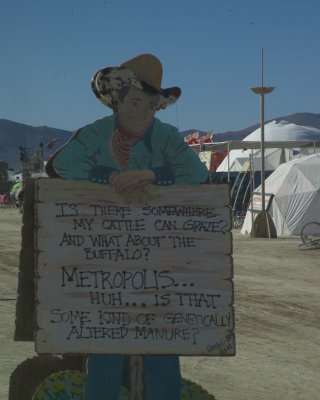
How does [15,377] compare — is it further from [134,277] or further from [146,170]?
[146,170]

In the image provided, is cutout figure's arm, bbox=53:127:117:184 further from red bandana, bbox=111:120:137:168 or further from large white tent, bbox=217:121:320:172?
large white tent, bbox=217:121:320:172

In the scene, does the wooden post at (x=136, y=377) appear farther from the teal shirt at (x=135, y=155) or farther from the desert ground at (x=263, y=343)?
the desert ground at (x=263, y=343)

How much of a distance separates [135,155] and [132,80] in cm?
35

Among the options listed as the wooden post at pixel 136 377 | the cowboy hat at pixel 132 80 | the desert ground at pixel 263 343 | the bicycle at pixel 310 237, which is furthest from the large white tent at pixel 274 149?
the wooden post at pixel 136 377

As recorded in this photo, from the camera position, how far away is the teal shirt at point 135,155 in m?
3.24

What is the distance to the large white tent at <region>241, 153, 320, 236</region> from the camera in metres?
22.3

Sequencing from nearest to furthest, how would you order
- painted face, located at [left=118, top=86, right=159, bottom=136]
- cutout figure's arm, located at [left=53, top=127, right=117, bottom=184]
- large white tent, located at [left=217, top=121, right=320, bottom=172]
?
cutout figure's arm, located at [left=53, top=127, right=117, bottom=184]
painted face, located at [left=118, top=86, right=159, bottom=136]
large white tent, located at [left=217, top=121, right=320, bottom=172]

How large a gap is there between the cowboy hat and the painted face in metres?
0.03

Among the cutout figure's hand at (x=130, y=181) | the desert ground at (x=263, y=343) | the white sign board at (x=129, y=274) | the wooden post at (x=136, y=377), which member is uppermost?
the cutout figure's hand at (x=130, y=181)

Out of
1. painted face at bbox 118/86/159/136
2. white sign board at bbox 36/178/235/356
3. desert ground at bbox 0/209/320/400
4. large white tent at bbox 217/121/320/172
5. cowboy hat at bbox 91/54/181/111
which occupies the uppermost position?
large white tent at bbox 217/121/320/172

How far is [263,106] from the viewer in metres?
22.3

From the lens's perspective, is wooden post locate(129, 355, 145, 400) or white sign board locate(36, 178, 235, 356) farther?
wooden post locate(129, 355, 145, 400)

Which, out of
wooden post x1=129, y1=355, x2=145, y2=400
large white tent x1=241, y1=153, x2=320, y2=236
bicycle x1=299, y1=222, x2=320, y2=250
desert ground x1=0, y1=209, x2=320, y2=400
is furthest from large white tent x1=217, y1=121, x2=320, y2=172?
wooden post x1=129, y1=355, x2=145, y2=400

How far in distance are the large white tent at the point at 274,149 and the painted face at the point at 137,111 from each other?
31518 mm
